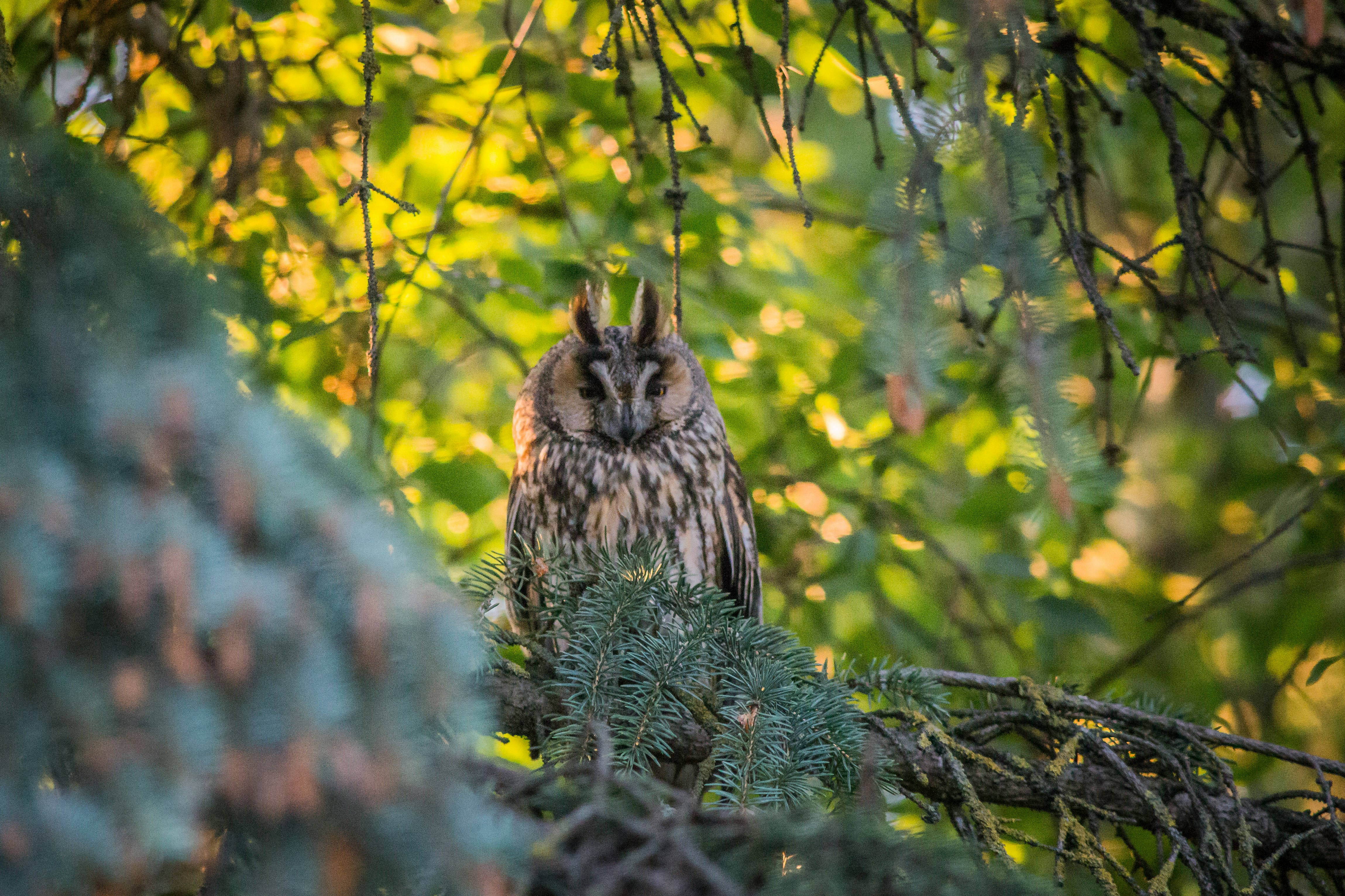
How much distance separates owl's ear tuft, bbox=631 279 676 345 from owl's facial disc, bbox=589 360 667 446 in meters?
0.06

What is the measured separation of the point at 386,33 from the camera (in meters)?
2.42

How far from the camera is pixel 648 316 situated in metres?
2.11

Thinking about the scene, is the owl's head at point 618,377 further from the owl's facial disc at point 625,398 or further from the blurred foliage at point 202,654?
the blurred foliage at point 202,654

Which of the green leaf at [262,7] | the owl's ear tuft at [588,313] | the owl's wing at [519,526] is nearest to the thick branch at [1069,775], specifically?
the owl's wing at [519,526]

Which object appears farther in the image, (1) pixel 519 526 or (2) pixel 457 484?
(1) pixel 519 526

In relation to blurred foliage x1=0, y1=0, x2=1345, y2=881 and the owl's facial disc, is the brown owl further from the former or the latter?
blurred foliage x1=0, y1=0, x2=1345, y2=881

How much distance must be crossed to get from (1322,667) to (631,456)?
157cm

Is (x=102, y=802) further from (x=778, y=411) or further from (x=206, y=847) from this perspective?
(x=778, y=411)

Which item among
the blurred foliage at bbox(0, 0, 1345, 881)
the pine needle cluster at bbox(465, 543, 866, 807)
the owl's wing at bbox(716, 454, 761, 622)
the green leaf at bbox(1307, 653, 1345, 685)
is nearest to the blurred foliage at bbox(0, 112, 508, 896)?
the pine needle cluster at bbox(465, 543, 866, 807)

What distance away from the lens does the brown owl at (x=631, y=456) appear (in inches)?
83.3

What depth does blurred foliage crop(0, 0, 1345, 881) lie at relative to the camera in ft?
6.32

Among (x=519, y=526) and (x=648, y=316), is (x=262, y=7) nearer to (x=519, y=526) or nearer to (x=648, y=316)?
(x=648, y=316)

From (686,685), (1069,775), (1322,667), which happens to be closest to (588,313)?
(686,685)

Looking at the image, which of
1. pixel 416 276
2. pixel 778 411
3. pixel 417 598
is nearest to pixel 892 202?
pixel 417 598
